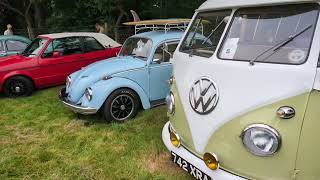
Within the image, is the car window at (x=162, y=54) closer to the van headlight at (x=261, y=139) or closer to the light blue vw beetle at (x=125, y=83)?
the light blue vw beetle at (x=125, y=83)

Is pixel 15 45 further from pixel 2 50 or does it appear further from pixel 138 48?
pixel 138 48

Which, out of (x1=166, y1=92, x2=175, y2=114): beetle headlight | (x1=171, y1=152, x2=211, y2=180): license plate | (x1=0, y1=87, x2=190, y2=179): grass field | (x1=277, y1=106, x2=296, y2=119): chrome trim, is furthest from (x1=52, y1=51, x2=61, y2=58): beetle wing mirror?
(x1=277, y1=106, x2=296, y2=119): chrome trim

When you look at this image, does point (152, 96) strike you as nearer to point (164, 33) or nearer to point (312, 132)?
point (164, 33)

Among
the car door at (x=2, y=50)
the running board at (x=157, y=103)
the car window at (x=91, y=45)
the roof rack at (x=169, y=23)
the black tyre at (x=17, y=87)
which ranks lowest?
the black tyre at (x=17, y=87)

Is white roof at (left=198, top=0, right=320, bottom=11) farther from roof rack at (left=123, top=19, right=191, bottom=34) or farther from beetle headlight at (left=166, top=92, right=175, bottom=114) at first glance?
roof rack at (left=123, top=19, right=191, bottom=34)

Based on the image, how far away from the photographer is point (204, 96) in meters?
3.52

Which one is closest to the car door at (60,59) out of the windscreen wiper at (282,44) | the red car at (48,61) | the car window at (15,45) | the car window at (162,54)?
the red car at (48,61)

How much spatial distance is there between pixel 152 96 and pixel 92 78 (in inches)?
43.8

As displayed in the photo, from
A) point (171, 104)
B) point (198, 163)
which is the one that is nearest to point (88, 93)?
point (171, 104)

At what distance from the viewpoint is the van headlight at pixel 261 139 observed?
295 cm

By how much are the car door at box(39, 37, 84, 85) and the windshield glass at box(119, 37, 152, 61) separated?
87.9 inches

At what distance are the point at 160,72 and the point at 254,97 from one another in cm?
374

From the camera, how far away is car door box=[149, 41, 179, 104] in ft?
21.9

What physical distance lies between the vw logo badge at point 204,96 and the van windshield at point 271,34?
1.03 ft
